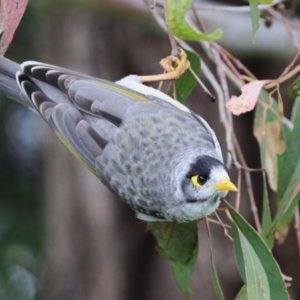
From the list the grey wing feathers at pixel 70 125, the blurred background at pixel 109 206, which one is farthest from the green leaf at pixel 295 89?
the blurred background at pixel 109 206

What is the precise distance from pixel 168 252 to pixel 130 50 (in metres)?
2.69

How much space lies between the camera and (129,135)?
2893mm

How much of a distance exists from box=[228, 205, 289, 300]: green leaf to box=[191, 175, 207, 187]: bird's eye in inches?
5.7

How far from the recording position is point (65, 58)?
5398 millimetres

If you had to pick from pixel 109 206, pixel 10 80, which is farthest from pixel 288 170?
pixel 109 206

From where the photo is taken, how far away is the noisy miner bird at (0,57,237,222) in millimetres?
2766

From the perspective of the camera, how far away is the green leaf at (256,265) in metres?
2.32

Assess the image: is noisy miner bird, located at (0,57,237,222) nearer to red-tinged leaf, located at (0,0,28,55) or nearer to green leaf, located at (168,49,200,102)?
green leaf, located at (168,49,200,102)

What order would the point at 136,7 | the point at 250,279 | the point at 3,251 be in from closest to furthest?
1. the point at 250,279
2. the point at 136,7
3. the point at 3,251

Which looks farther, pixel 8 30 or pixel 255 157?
pixel 255 157

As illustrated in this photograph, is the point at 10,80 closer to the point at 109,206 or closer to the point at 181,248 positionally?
the point at 181,248

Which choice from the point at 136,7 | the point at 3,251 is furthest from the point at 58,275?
the point at 136,7

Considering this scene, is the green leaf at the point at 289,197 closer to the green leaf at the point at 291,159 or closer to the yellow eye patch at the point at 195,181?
the green leaf at the point at 291,159

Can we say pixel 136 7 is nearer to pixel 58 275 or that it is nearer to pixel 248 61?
pixel 248 61
